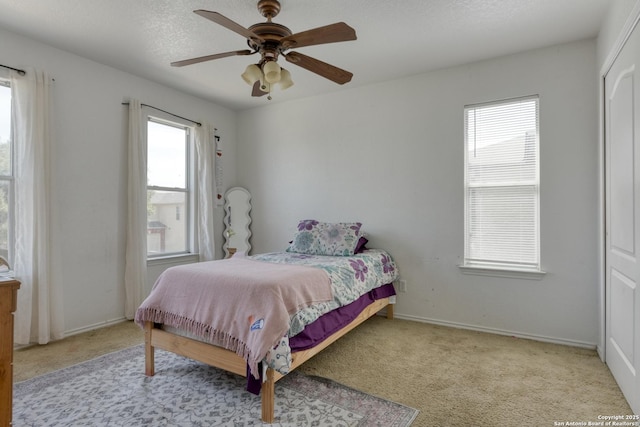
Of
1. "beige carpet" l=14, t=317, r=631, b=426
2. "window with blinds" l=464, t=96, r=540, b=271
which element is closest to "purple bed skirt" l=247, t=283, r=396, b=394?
"beige carpet" l=14, t=317, r=631, b=426

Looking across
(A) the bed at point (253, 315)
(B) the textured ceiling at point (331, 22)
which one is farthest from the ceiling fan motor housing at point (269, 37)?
(A) the bed at point (253, 315)

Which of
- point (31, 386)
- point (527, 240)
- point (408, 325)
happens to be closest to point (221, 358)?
point (31, 386)

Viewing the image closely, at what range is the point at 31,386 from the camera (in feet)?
6.98

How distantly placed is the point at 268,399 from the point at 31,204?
8.27ft

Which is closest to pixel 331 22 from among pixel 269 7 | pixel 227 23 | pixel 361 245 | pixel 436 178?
pixel 269 7

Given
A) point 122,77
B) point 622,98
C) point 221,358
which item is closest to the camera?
point 221,358

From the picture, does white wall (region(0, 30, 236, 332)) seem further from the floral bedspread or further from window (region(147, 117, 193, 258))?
the floral bedspread

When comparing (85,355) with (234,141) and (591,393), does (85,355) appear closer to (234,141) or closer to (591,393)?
(234,141)

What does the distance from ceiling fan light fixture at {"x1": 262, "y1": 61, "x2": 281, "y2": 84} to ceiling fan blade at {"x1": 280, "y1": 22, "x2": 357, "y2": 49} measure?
15 centimetres

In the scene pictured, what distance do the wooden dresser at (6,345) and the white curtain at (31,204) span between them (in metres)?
1.63

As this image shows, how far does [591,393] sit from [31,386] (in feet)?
11.4

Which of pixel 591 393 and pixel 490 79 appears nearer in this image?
pixel 591 393

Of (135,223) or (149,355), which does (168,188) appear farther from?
(149,355)

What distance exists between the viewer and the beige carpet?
74.2 inches
